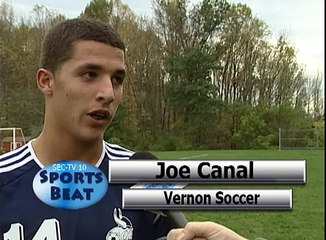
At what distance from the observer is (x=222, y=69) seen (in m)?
0.76

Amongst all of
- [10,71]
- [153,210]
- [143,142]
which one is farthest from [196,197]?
[10,71]

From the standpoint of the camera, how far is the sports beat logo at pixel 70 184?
59 cm

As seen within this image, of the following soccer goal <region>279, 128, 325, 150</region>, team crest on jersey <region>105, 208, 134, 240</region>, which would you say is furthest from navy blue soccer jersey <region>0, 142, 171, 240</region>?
soccer goal <region>279, 128, 325, 150</region>

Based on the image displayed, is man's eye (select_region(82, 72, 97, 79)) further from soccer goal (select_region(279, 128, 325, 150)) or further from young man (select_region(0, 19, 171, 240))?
soccer goal (select_region(279, 128, 325, 150))

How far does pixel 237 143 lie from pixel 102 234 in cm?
30

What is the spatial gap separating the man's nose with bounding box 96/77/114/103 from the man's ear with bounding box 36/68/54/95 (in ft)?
0.16

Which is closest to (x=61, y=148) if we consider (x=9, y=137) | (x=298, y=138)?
(x=9, y=137)

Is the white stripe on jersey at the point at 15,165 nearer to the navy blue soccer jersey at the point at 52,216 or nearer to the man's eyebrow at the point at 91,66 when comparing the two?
the navy blue soccer jersey at the point at 52,216

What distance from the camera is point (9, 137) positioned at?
2.32ft

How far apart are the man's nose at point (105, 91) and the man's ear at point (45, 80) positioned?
0.05m

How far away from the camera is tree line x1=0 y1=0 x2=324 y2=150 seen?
703mm

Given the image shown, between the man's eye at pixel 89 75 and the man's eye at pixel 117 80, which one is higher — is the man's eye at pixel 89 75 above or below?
above

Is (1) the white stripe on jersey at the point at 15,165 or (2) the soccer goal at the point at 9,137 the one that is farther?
(2) the soccer goal at the point at 9,137

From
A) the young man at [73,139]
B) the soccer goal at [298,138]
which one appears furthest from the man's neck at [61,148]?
the soccer goal at [298,138]
